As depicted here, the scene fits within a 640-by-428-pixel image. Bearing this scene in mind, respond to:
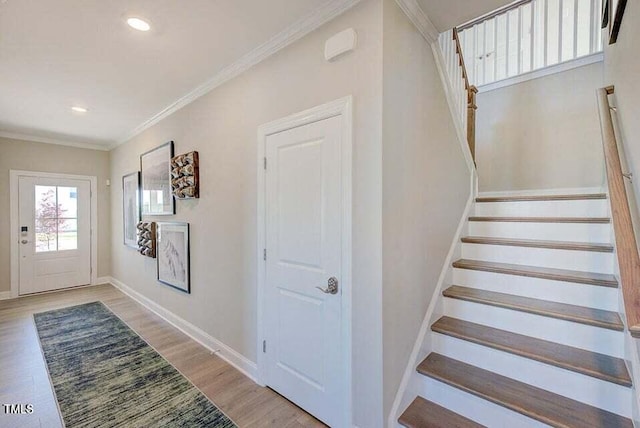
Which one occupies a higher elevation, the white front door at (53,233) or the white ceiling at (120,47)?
the white ceiling at (120,47)

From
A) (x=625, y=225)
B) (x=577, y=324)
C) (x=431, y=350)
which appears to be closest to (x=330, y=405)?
(x=431, y=350)

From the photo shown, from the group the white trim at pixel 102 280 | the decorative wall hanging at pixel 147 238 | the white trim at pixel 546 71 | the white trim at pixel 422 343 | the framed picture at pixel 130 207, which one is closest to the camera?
the white trim at pixel 422 343

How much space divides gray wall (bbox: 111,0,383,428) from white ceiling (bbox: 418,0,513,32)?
457 mm

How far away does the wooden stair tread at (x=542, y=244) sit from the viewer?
1977mm

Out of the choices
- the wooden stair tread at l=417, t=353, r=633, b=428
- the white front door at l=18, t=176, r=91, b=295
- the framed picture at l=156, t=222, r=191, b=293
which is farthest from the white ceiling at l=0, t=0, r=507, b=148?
the wooden stair tread at l=417, t=353, r=633, b=428

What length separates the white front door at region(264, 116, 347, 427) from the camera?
5.91 ft

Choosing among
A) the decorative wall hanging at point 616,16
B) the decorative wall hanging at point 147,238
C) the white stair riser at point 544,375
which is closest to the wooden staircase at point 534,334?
the white stair riser at point 544,375

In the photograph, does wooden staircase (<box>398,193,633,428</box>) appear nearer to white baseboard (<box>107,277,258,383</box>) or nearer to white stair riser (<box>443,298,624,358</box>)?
white stair riser (<box>443,298,624,358</box>)

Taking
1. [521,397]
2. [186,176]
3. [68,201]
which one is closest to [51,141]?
[68,201]

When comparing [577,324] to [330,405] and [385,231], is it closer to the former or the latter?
[385,231]

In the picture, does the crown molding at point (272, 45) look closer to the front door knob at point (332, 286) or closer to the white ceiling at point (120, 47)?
the white ceiling at point (120, 47)

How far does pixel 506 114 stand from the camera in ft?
12.9

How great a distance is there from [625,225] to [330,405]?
1748mm

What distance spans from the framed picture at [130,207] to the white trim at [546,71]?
5214 millimetres
